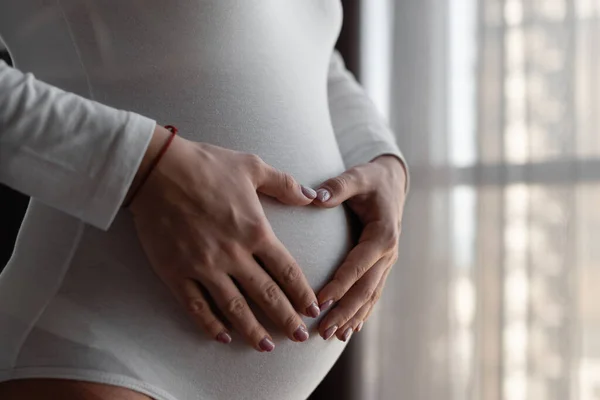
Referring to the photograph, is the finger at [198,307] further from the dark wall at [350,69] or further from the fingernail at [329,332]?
the dark wall at [350,69]

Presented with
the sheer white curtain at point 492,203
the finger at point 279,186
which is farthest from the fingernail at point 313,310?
the sheer white curtain at point 492,203

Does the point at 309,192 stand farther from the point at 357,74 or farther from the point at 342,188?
the point at 357,74

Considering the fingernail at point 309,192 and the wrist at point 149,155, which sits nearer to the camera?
the wrist at point 149,155

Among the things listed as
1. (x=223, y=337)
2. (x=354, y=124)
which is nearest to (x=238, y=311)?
(x=223, y=337)

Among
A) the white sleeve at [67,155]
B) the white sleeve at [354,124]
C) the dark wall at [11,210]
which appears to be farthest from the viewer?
the dark wall at [11,210]

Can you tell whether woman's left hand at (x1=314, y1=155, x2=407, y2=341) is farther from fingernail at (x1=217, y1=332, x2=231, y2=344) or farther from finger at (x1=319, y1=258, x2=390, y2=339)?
fingernail at (x1=217, y1=332, x2=231, y2=344)

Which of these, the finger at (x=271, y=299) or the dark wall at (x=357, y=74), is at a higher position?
the finger at (x=271, y=299)

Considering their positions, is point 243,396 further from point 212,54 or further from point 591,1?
point 591,1

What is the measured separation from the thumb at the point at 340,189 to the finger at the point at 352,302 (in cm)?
9

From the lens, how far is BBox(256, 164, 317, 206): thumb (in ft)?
2.32

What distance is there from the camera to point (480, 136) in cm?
193

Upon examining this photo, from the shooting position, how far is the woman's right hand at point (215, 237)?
65 centimetres

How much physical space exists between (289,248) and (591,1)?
4.46ft

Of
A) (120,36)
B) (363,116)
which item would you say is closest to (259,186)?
(120,36)
